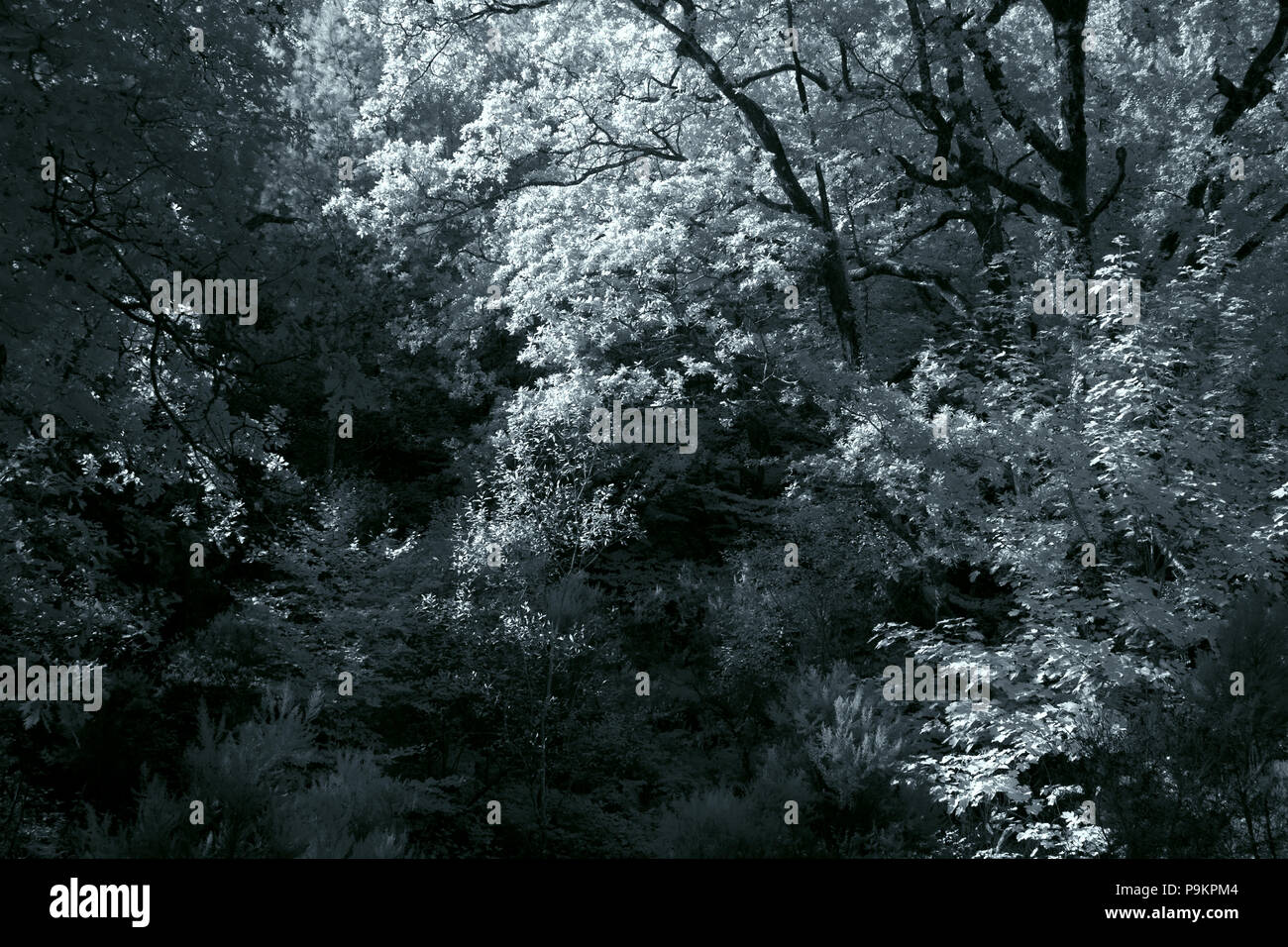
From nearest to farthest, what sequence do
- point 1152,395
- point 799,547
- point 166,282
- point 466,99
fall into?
1. point 166,282
2. point 1152,395
3. point 799,547
4. point 466,99

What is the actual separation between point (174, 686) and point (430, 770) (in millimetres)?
3433

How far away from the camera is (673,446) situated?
16766mm

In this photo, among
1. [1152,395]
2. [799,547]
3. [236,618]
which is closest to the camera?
[1152,395]

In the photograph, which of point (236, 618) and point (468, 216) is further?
point (468, 216)

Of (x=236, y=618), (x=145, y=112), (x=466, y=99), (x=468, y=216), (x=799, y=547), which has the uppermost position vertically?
(x=466, y=99)

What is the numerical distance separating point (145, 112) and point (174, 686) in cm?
905

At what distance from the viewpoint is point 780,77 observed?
13.7 metres

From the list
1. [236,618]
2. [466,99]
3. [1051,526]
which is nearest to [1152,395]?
[1051,526]

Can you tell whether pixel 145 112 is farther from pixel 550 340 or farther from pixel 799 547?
pixel 799 547

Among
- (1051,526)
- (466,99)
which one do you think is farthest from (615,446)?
(466,99)

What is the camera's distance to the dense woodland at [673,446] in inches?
211

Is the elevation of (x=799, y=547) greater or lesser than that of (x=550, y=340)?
lesser

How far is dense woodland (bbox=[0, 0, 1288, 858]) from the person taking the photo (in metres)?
5.37
